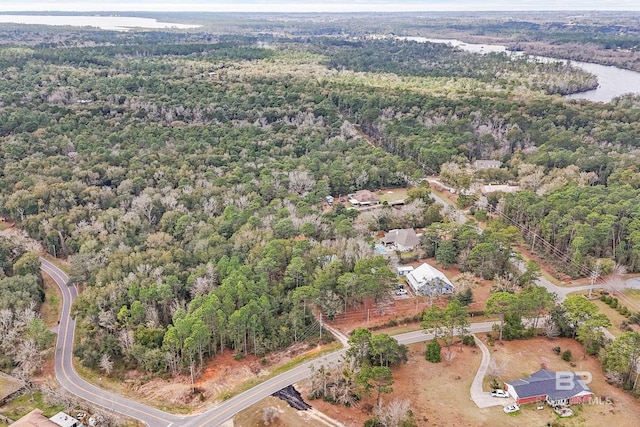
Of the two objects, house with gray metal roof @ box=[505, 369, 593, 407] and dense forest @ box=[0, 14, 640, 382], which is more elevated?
dense forest @ box=[0, 14, 640, 382]

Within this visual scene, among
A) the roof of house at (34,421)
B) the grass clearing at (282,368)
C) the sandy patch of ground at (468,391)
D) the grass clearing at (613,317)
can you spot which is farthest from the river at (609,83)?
the roof of house at (34,421)

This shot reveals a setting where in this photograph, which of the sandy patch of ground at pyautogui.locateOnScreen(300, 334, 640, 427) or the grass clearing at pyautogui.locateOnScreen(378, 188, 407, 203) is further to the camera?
the grass clearing at pyautogui.locateOnScreen(378, 188, 407, 203)

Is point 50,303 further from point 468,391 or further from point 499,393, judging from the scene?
point 499,393

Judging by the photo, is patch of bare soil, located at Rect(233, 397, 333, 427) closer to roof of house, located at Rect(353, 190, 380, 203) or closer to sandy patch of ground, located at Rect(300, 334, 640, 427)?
sandy patch of ground, located at Rect(300, 334, 640, 427)

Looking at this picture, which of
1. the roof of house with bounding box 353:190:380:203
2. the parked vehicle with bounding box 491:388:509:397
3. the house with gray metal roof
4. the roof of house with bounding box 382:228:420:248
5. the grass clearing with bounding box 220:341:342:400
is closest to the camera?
the house with gray metal roof

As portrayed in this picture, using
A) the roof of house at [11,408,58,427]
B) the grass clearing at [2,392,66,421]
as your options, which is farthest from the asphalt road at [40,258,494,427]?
the roof of house at [11,408,58,427]

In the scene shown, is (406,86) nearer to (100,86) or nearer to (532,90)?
(532,90)

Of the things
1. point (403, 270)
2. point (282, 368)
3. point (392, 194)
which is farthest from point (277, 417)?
point (392, 194)
